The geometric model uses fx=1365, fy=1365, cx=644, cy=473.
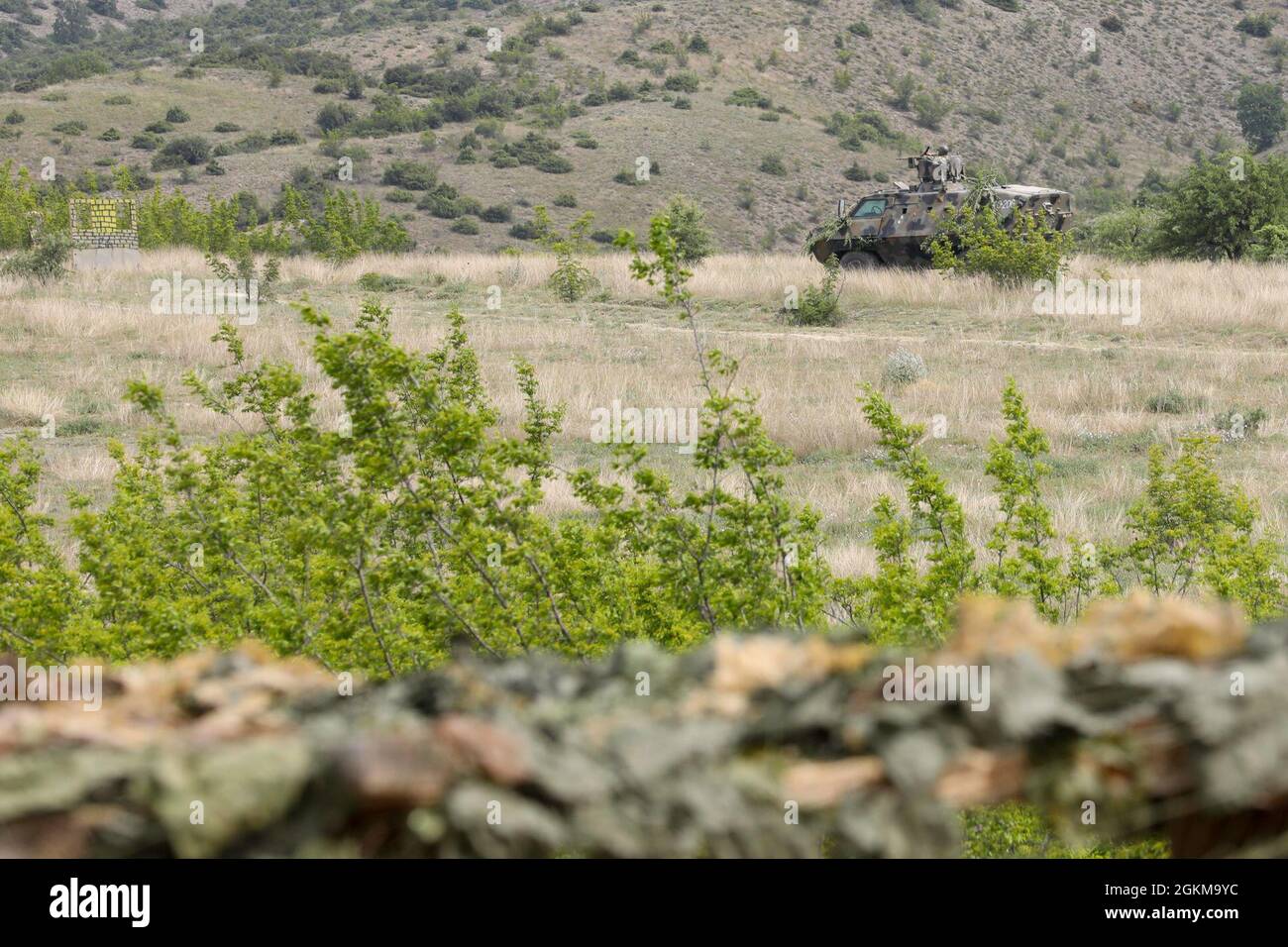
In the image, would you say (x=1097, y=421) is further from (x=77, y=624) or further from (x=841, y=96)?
(x=841, y=96)

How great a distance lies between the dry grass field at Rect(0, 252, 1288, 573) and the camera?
11188 millimetres

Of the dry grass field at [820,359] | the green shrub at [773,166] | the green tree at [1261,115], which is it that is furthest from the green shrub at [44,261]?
the green tree at [1261,115]

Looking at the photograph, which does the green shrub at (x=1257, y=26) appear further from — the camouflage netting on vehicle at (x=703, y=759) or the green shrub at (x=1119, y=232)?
the camouflage netting on vehicle at (x=703, y=759)

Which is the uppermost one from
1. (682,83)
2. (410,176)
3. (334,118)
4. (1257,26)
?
(1257,26)

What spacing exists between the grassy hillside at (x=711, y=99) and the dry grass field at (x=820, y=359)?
2358 centimetres

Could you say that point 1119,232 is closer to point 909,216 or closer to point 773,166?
point 909,216

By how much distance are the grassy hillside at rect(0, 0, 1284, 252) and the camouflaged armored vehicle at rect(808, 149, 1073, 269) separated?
2222 cm

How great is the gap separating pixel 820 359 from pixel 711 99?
153ft

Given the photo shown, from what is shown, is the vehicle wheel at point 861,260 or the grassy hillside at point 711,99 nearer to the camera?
the vehicle wheel at point 861,260

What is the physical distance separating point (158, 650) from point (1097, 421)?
10.5 meters

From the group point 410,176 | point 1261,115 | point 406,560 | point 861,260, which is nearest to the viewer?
point 406,560

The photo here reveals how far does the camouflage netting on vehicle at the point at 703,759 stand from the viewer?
150 centimetres

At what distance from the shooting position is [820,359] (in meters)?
17.2

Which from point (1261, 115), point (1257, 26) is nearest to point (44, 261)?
point (1261, 115)
